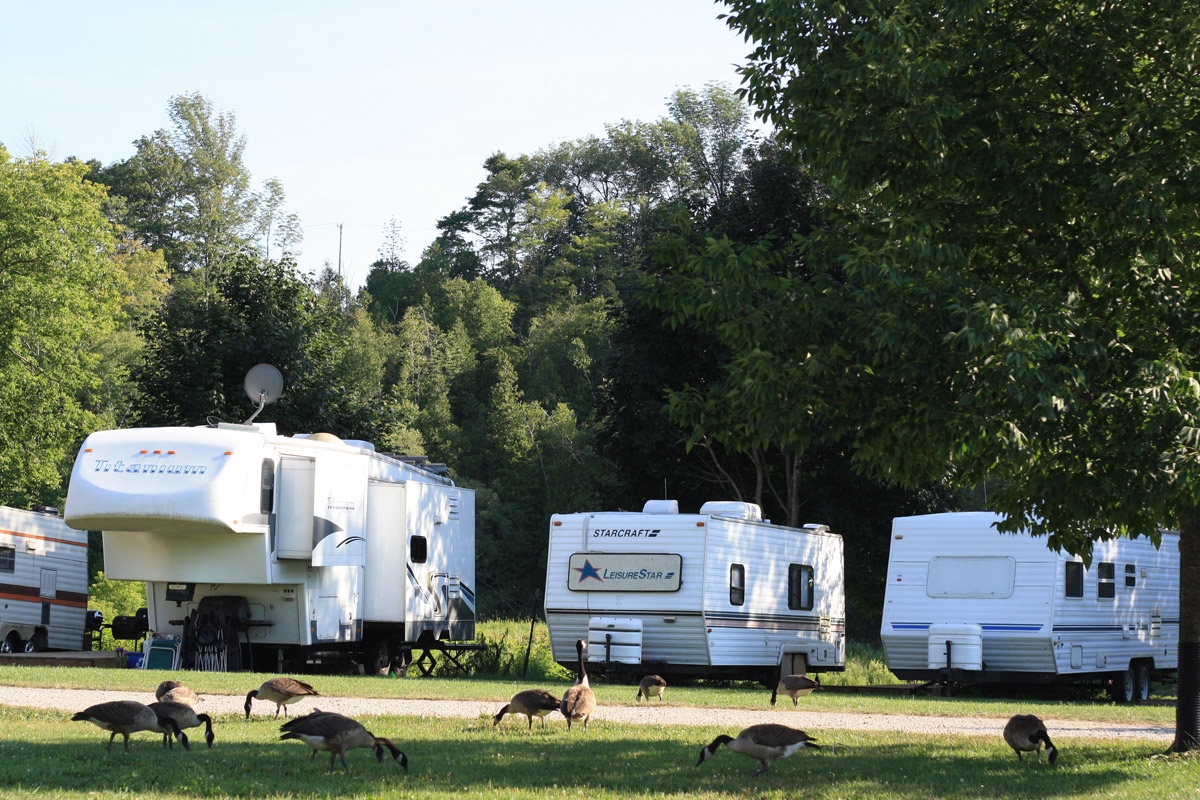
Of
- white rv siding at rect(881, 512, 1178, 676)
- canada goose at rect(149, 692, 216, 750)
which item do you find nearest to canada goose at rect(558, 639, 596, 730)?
canada goose at rect(149, 692, 216, 750)

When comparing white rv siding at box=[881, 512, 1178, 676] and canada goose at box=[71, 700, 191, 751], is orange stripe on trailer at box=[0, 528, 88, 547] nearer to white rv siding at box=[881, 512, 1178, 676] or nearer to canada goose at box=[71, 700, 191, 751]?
white rv siding at box=[881, 512, 1178, 676]

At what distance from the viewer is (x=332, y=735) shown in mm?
10312

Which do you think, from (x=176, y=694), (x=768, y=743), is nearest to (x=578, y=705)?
(x=768, y=743)

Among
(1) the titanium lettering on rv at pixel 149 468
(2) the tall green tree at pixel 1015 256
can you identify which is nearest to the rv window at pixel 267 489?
(1) the titanium lettering on rv at pixel 149 468

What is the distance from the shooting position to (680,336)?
3206cm

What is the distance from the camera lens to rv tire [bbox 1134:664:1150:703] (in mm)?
24625

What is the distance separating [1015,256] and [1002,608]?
426 inches

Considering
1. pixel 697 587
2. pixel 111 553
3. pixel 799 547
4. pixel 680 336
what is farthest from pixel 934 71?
pixel 680 336

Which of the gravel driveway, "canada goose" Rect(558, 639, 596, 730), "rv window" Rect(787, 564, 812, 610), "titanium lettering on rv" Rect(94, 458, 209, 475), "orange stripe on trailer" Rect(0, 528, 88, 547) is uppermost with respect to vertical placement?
"titanium lettering on rv" Rect(94, 458, 209, 475)

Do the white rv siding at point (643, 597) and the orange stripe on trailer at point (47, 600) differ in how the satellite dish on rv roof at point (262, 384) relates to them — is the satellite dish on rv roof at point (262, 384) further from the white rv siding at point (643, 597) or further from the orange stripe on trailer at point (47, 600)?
the white rv siding at point (643, 597)

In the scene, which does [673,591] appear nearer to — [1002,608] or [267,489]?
[1002,608]

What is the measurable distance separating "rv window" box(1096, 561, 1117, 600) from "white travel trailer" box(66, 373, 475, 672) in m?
11.4

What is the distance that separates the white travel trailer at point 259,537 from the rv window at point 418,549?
0.04 metres

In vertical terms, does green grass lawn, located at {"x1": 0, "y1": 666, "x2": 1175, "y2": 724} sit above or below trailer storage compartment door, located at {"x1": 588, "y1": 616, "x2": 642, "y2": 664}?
below
